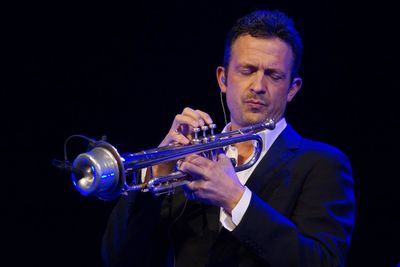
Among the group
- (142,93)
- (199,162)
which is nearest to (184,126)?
(199,162)

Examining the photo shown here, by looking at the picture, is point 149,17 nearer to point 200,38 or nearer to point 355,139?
point 200,38

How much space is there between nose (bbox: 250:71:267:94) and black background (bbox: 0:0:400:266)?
1.36m

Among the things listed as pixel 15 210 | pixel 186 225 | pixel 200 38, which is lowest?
pixel 15 210

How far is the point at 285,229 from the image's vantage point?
1.97 metres

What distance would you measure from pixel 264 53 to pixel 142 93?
1605 millimetres

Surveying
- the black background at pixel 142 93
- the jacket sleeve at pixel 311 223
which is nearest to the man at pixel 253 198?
the jacket sleeve at pixel 311 223

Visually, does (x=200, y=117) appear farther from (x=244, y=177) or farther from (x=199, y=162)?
(x=244, y=177)

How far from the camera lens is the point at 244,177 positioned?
241 cm

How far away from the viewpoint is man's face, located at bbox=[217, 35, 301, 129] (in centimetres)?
248

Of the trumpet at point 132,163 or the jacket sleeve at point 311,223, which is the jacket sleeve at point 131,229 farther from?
the jacket sleeve at point 311,223

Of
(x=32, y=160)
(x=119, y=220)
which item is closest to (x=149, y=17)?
(x=32, y=160)

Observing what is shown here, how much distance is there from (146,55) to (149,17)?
30 centimetres

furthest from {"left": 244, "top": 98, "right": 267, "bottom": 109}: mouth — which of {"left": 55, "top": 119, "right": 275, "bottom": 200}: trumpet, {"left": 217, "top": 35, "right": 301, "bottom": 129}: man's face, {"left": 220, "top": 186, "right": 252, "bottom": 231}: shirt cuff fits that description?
{"left": 220, "top": 186, "right": 252, "bottom": 231}: shirt cuff

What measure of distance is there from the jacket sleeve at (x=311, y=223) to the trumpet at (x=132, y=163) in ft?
1.00
